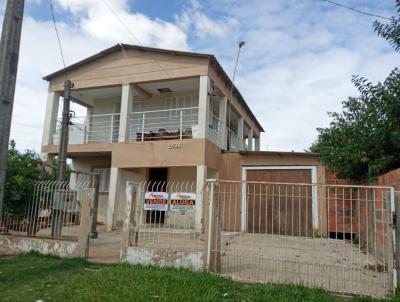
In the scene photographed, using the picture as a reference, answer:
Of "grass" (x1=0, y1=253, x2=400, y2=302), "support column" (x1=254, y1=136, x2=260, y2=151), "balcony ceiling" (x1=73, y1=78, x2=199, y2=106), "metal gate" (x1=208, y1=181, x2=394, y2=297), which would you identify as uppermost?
"balcony ceiling" (x1=73, y1=78, x2=199, y2=106)

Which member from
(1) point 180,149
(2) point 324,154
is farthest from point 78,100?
(2) point 324,154

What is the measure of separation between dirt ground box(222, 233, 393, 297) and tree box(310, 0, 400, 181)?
7.64 feet

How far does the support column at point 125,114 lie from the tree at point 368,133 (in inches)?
293

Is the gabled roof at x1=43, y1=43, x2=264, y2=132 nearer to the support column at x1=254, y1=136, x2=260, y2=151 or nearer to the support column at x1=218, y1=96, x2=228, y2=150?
the support column at x1=218, y1=96, x2=228, y2=150

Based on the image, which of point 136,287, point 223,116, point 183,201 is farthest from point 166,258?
point 223,116

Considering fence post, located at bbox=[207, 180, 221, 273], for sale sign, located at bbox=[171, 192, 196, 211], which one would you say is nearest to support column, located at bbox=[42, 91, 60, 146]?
for sale sign, located at bbox=[171, 192, 196, 211]

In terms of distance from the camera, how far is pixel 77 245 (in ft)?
26.0

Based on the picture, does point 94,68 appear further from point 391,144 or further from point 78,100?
point 391,144

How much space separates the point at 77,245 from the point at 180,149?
5843 millimetres

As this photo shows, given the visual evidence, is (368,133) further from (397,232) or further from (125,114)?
(125,114)

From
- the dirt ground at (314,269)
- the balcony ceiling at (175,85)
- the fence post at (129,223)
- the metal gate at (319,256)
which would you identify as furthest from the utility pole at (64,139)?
the dirt ground at (314,269)

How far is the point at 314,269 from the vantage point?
7090mm

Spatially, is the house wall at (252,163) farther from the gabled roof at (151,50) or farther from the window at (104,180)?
the window at (104,180)

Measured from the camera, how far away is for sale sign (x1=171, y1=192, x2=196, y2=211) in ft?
24.3
